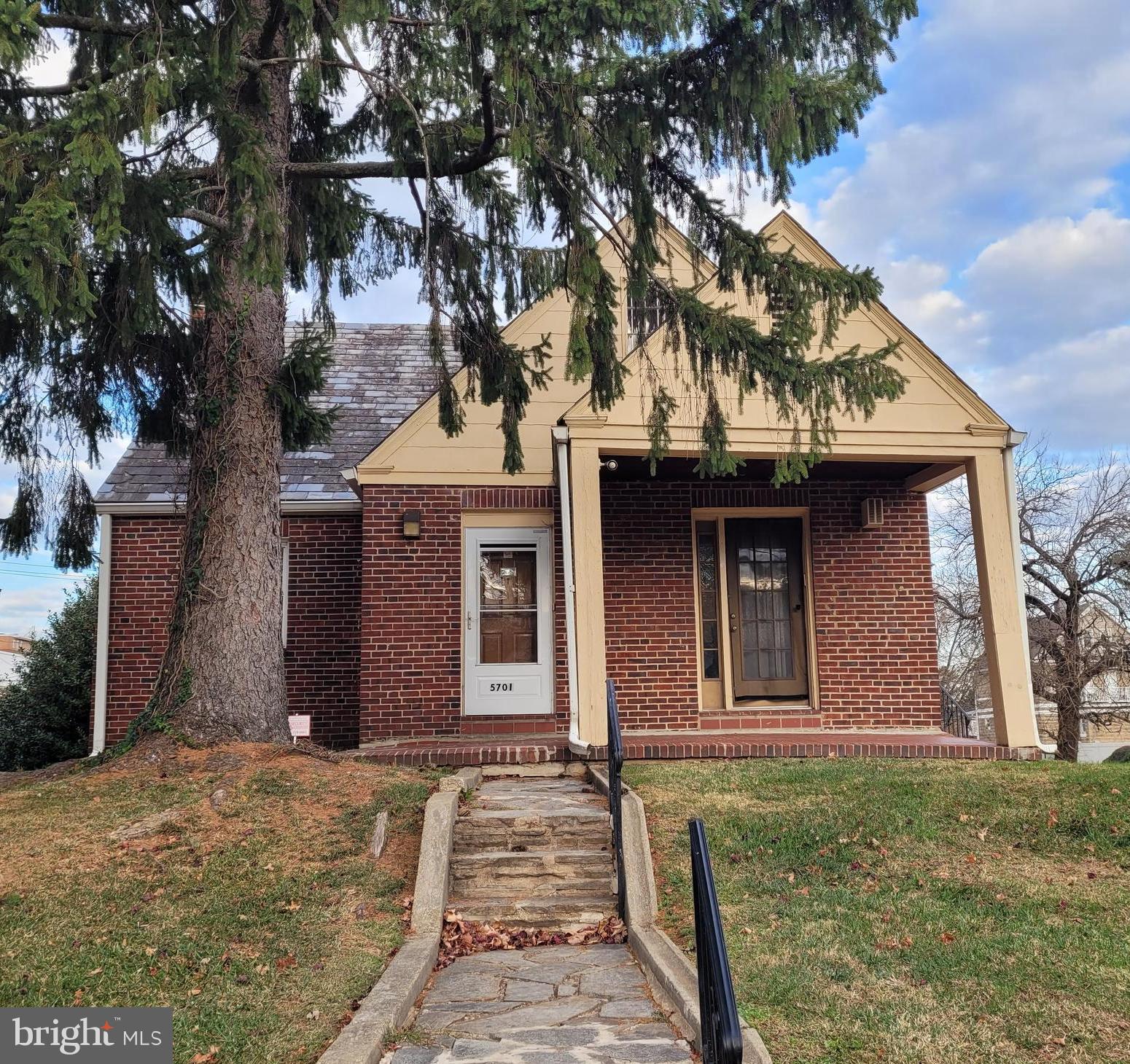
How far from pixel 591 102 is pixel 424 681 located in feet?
18.9

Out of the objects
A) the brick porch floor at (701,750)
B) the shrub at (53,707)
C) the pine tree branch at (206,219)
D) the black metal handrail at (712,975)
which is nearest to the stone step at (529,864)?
the brick porch floor at (701,750)

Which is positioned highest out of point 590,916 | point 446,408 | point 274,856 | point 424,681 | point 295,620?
point 446,408

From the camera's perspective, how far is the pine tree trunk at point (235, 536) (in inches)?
276

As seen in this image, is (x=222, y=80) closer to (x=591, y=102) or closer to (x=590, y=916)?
(x=591, y=102)

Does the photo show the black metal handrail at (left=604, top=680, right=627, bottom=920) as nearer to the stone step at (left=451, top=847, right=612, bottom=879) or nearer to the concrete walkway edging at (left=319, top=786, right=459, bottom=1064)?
the stone step at (left=451, top=847, right=612, bottom=879)

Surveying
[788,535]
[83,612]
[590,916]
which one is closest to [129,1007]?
[590,916]

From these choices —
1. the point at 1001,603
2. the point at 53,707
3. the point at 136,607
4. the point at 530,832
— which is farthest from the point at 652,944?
the point at 53,707

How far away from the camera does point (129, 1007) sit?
3859 millimetres

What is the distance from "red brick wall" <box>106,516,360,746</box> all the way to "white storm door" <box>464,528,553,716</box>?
151cm

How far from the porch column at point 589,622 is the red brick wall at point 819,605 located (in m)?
A: 2.22

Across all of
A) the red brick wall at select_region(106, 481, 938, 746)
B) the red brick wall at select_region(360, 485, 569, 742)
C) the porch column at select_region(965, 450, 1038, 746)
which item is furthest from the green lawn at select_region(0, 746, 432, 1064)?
the porch column at select_region(965, 450, 1038, 746)

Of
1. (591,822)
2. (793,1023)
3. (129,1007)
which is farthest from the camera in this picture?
(591,822)

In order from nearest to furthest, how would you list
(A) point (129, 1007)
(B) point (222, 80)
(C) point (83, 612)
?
(A) point (129, 1007) → (B) point (222, 80) → (C) point (83, 612)

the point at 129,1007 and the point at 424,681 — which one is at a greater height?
the point at 424,681
